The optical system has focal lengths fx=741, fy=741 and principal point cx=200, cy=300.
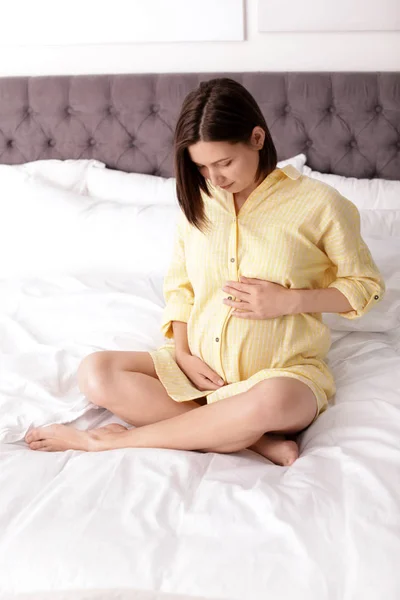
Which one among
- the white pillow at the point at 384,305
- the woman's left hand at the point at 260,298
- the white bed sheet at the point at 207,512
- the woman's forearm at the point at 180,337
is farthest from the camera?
the white pillow at the point at 384,305

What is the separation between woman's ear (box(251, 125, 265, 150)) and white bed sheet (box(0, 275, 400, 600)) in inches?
22.6

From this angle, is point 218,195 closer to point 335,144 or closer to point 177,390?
point 177,390

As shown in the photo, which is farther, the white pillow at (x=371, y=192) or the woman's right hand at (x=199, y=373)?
the white pillow at (x=371, y=192)

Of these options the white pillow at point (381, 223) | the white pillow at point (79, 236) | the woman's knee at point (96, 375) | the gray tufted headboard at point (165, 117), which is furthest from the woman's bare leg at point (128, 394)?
the gray tufted headboard at point (165, 117)

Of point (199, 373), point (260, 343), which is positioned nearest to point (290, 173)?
point (260, 343)

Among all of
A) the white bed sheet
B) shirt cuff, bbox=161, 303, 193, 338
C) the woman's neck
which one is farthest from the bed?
the woman's neck

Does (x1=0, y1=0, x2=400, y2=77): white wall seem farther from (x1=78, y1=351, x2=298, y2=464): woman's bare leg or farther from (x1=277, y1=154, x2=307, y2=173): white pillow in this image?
(x1=78, y1=351, x2=298, y2=464): woman's bare leg

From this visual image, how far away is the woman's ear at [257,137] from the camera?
1.53 metres

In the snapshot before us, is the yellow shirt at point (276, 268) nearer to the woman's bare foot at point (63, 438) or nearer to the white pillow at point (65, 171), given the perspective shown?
the woman's bare foot at point (63, 438)

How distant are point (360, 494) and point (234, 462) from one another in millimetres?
283

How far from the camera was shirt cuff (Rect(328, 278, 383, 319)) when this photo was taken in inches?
63.5

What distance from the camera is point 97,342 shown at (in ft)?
6.32

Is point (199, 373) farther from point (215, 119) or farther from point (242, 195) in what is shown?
point (215, 119)

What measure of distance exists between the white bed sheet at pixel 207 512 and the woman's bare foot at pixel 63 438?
36 millimetres
